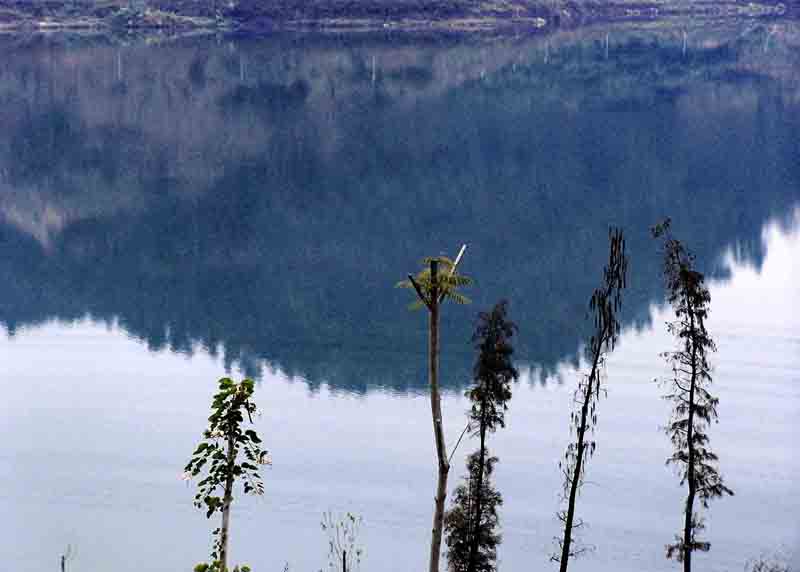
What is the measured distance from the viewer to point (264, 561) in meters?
38.4

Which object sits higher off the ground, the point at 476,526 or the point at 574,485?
the point at 574,485

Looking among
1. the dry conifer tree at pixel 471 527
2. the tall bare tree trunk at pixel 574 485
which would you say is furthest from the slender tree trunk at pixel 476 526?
the tall bare tree trunk at pixel 574 485

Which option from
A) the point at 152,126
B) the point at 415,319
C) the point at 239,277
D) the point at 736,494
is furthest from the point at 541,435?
the point at 152,126

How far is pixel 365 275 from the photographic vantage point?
80.1 metres

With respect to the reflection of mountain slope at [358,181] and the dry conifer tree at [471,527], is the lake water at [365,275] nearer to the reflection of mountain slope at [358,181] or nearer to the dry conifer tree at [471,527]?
the reflection of mountain slope at [358,181]

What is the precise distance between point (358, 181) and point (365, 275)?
35.5 m

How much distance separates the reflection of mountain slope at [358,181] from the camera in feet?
233

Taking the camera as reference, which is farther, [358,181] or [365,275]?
[358,181]

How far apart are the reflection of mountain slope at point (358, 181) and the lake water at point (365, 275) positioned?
1.29 feet

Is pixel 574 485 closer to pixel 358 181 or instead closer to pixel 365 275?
pixel 365 275

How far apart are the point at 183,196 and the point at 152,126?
39.0m

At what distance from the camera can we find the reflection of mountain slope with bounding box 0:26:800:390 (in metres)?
71.1

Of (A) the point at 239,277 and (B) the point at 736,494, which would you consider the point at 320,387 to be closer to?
(B) the point at 736,494

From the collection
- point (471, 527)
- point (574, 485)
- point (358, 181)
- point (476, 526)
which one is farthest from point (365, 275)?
point (574, 485)
